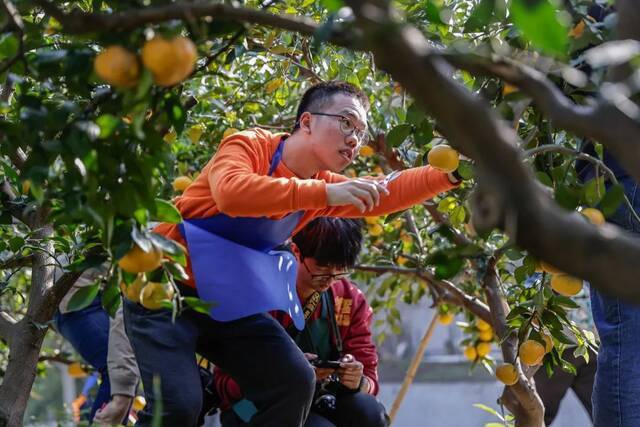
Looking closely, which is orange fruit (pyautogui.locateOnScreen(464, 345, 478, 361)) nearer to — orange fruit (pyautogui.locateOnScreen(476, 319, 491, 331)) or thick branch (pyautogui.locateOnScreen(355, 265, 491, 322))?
orange fruit (pyautogui.locateOnScreen(476, 319, 491, 331))

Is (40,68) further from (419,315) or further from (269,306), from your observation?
(419,315)

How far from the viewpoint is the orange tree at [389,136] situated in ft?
3.39

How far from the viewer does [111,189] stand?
1.61 m

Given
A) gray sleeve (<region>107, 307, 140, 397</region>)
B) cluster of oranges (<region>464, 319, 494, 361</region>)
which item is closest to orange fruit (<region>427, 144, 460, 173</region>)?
gray sleeve (<region>107, 307, 140, 397</region>)

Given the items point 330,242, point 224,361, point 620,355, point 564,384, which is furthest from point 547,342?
point 564,384

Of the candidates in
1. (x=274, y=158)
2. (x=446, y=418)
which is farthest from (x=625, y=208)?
(x=446, y=418)

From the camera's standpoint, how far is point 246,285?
8.32 feet

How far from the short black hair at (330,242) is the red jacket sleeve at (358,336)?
0.21m

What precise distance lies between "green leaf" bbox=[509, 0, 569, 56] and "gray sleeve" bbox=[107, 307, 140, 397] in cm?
253

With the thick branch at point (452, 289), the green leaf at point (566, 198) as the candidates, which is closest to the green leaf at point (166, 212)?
the green leaf at point (566, 198)

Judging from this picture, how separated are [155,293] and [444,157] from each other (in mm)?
748

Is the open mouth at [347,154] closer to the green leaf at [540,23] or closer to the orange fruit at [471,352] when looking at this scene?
the green leaf at [540,23]

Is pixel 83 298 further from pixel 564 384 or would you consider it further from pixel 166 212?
pixel 564 384

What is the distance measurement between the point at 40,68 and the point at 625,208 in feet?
4.51
